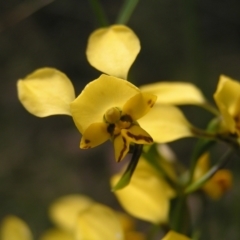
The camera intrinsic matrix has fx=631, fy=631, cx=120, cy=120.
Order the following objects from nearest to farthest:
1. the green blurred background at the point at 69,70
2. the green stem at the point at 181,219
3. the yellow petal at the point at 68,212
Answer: the green stem at the point at 181,219, the yellow petal at the point at 68,212, the green blurred background at the point at 69,70

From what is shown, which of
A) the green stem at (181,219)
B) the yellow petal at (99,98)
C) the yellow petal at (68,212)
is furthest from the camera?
the yellow petal at (68,212)

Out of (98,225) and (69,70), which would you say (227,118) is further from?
(69,70)

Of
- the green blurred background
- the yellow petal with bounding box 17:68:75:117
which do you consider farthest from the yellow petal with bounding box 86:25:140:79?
the green blurred background

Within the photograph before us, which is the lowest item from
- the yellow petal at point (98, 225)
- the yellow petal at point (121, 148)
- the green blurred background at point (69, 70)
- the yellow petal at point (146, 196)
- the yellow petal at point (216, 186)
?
the green blurred background at point (69, 70)

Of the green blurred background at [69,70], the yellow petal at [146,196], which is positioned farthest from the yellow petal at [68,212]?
the green blurred background at [69,70]

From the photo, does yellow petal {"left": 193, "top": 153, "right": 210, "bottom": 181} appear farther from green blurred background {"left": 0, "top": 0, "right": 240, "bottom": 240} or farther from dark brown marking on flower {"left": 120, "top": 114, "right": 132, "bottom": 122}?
green blurred background {"left": 0, "top": 0, "right": 240, "bottom": 240}

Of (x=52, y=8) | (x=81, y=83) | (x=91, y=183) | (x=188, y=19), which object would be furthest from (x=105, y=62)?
(x=52, y=8)

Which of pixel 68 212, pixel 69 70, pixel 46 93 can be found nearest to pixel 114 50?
pixel 46 93

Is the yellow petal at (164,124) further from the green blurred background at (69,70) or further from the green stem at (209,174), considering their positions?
the green blurred background at (69,70)
